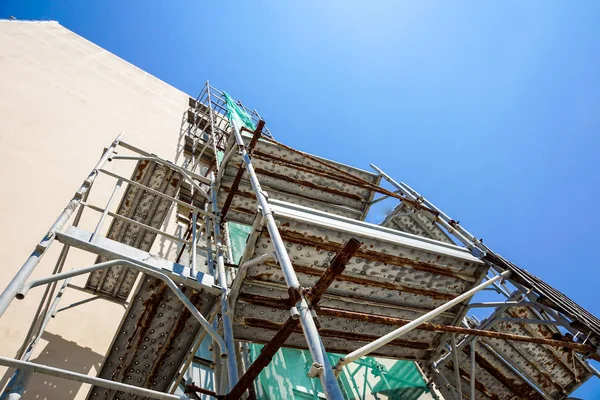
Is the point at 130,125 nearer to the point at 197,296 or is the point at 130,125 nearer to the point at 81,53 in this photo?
the point at 81,53

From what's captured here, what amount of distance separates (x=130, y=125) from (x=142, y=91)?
4.01 metres

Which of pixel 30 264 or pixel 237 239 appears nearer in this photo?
pixel 30 264

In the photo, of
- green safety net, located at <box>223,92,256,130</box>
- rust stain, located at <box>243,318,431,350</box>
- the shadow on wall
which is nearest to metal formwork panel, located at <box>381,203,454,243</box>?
rust stain, located at <box>243,318,431,350</box>

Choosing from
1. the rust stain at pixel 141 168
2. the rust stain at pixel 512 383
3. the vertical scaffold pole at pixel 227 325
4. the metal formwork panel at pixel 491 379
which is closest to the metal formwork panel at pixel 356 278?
the vertical scaffold pole at pixel 227 325

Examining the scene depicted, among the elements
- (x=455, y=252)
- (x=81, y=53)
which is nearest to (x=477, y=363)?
(x=455, y=252)

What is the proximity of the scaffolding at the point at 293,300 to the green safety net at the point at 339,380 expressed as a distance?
0.46ft

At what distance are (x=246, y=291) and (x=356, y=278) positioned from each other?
142 centimetres

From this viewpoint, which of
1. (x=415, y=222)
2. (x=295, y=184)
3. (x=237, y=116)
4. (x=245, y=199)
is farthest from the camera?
(x=237, y=116)

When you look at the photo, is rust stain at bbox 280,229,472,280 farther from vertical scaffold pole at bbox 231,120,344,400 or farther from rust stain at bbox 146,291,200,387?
rust stain at bbox 146,291,200,387

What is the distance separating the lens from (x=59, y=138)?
9.39 metres

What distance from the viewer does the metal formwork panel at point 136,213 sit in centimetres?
623

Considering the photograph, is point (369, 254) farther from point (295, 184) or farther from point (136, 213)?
point (136, 213)

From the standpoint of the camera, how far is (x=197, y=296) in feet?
13.2

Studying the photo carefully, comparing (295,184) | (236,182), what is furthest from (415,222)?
(236,182)
